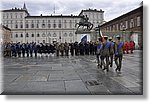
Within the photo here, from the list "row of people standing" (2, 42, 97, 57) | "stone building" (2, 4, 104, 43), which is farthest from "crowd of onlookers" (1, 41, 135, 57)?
"stone building" (2, 4, 104, 43)

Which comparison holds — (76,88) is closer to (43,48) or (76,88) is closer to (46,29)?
(43,48)

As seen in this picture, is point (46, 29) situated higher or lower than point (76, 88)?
higher

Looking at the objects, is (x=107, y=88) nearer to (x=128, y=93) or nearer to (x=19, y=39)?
(x=128, y=93)

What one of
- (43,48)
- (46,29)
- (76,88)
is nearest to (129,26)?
(43,48)

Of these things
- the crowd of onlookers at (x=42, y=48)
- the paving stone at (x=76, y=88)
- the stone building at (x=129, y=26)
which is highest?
the stone building at (x=129, y=26)

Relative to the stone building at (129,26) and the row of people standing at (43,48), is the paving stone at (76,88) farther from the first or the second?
the stone building at (129,26)

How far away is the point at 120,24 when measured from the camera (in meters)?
54.4

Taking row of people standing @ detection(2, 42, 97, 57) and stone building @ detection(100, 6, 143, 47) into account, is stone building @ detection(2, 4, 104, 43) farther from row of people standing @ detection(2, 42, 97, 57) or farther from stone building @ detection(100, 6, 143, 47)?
row of people standing @ detection(2, 42, 97, 57)

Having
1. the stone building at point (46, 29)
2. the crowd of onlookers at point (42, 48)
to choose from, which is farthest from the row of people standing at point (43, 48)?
the stone building at point (46, 29)

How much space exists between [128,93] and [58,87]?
2203 mm

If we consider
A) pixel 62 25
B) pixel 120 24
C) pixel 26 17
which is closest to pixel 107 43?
pixel 120 24

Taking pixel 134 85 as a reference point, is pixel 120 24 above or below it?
above

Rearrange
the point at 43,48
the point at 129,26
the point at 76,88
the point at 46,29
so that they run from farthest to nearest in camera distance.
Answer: the point at 46,29
the point at 129,26
the point at 43,48
the point at 76,88

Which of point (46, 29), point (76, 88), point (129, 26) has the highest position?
point (46, 29)
